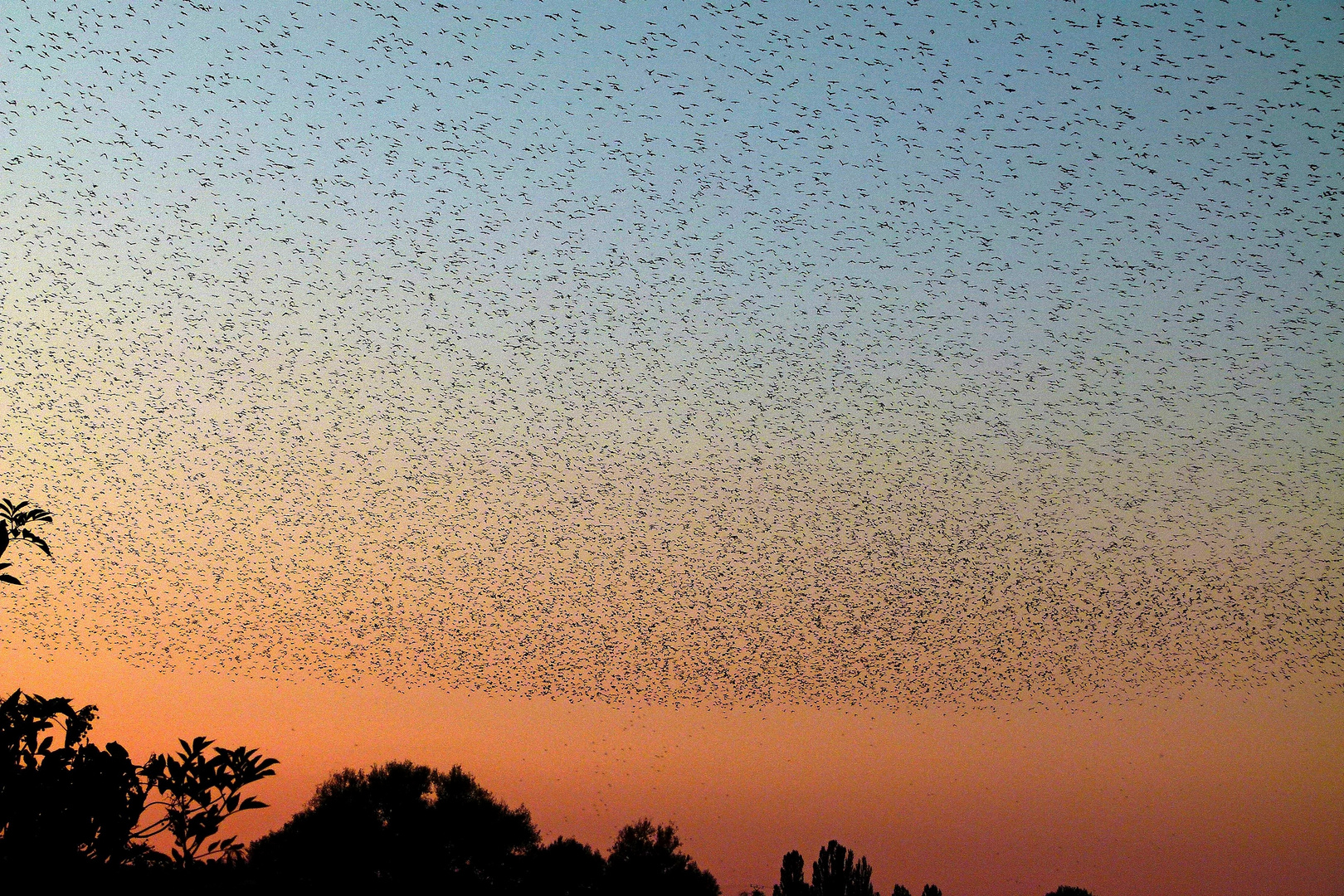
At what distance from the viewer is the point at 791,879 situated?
47500mm

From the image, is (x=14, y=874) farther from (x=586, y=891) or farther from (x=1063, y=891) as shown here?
(x=1063, y=891)

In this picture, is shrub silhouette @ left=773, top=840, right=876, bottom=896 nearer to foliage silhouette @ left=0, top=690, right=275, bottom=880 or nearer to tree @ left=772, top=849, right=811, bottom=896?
tree @ left=772, top=849, right=811, bottom=896

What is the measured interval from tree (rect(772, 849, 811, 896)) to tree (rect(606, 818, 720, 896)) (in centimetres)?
338

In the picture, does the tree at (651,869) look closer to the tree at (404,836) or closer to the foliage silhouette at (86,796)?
the tree at (404,836)

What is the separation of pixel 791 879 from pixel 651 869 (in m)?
6.48

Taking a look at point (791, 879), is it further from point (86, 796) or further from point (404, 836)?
point (86, 796)

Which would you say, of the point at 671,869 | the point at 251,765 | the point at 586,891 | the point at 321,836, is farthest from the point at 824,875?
the point at 251,765

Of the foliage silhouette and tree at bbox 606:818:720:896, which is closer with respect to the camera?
the foliage silhouette

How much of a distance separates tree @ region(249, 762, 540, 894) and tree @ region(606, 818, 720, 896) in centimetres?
461

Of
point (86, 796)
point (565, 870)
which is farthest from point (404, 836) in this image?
point (86, 796)

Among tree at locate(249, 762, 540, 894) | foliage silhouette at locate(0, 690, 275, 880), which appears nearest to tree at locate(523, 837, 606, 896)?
tree at locate(249, 762, 540, 894)

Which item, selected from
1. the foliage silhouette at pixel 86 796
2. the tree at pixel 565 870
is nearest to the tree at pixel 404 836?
the tree at pixel 565 870

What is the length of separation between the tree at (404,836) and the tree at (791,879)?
422 inches

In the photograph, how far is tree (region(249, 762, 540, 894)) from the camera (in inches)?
1713
